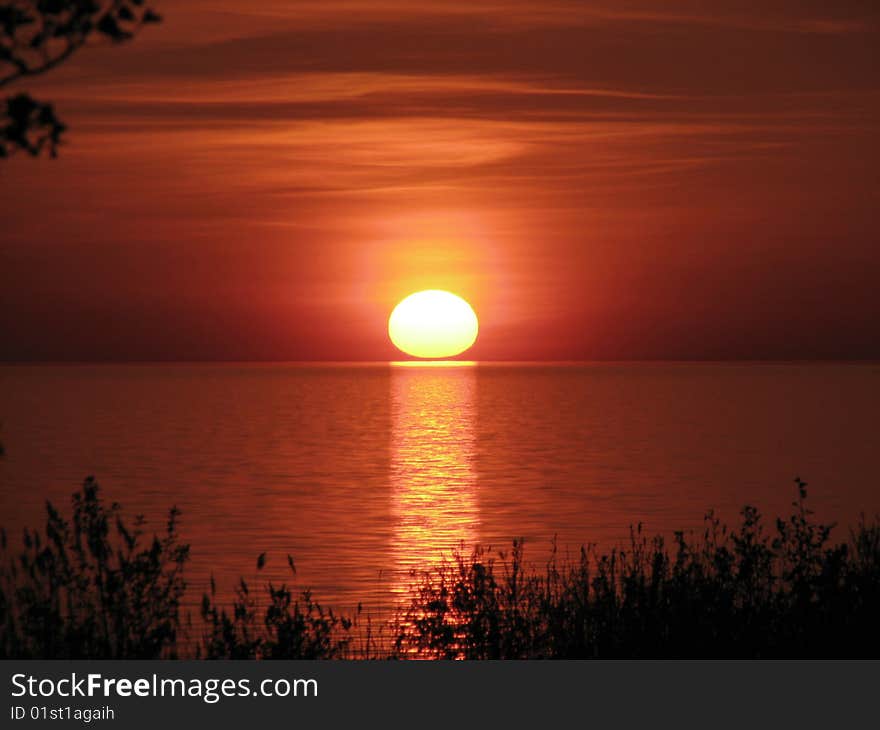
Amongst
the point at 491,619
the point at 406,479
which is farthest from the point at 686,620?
the point at 406,479

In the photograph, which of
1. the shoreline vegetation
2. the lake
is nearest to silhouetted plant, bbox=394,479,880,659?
the shoreline vegetation

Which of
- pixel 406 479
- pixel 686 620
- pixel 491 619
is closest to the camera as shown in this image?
pixel 686 620

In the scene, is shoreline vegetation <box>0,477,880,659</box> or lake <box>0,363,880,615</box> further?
lake <box>0,363,880,615</box>

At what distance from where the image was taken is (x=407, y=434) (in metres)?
97.0

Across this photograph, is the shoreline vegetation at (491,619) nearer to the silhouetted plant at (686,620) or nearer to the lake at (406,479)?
the silhouetted plant at (686,620)

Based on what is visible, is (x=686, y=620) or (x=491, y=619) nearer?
(x=686, y=620)

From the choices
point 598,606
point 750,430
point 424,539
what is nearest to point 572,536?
point 424,539

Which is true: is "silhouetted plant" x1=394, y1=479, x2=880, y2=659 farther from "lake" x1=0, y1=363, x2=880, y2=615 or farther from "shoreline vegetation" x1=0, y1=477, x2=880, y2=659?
"lake" x1=0, y1=363, x2=880, y2=615

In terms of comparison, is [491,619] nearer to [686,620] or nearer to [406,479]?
[686,620]

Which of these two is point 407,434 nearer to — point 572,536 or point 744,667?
point 572,536

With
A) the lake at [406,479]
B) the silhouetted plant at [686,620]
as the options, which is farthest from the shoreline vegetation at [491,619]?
the lake at [406,479]

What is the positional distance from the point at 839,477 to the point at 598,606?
1714 inches

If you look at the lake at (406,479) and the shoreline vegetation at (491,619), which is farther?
the lake at (406,479)

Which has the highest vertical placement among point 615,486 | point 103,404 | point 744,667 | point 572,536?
point 103,404
